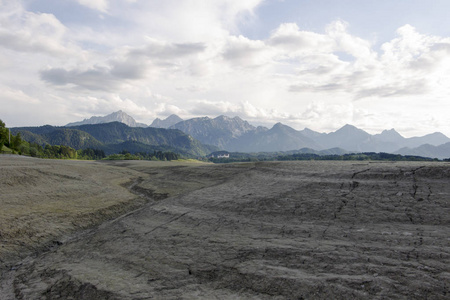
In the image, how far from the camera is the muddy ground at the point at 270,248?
1034 cm

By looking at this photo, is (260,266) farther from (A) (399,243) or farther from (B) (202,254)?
(A) (399,243)

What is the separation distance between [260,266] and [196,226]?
7861 mm

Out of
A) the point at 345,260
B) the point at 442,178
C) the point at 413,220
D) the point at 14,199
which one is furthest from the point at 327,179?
the point at 14,199

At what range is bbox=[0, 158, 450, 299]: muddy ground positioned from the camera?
1034cm

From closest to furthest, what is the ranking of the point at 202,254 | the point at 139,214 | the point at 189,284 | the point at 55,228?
the point at 189,284, the point at 202,254, the point at 55,228, the point at 139,214

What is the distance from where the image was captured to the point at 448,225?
1440cm

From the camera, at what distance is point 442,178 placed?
21.6 m

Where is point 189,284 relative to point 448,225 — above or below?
below

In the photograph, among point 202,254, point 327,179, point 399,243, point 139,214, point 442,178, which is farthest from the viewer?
point 327,179

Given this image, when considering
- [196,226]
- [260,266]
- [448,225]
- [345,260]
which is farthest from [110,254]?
[448,225]

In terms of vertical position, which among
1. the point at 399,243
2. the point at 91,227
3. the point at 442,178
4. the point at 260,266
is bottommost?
the point at 91,227

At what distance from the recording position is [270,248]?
13648 mm

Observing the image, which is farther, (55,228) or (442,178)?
(442,178)

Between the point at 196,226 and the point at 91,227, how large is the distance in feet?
31.5
